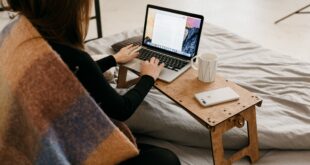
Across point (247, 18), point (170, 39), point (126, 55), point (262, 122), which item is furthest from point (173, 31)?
point (247, 18)

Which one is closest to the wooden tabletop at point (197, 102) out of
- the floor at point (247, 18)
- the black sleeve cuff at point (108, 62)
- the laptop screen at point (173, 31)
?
the laptop screen at point (173, 31)

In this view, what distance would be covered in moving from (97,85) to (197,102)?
0.36 meters

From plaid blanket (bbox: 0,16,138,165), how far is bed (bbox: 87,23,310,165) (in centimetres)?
42

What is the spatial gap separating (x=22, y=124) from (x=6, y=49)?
206 millimetres

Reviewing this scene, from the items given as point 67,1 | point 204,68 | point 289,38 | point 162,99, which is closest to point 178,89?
point 204,68

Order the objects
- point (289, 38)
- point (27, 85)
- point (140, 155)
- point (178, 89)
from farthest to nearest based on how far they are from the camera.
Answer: point (289, 38) < point (178, 89) < point (140, 155) < point (27, 85)

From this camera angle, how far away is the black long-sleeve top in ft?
2.96

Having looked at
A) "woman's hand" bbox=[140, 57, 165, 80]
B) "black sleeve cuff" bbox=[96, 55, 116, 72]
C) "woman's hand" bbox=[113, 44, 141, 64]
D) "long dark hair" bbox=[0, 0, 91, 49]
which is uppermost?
"long dark hair" bbox=[0, 0, 91, 49]

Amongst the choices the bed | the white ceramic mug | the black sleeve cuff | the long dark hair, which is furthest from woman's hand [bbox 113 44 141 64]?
the long dark hair

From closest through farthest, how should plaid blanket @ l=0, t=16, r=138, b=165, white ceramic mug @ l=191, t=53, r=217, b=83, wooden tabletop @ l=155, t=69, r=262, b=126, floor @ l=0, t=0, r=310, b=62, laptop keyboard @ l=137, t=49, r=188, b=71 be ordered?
plaid blanket @ l=0, t=16, r=138, b=165
wooden tabletop @ l=155, t=69, r=262, b=126
white ceramic mug @ l=191, t=53, r=217, b=83
laptop keyboard @ l=137, t=49, r=188, b=71
floor @ l=0, t=0, r=310, b=62

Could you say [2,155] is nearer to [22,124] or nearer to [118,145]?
[22,124]

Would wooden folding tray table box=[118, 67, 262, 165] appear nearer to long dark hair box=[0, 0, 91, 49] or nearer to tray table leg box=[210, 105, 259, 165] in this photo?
tray table leg box=[210, 105, 259, 165]

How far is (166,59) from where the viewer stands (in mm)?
1390

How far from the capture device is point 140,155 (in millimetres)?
1092
